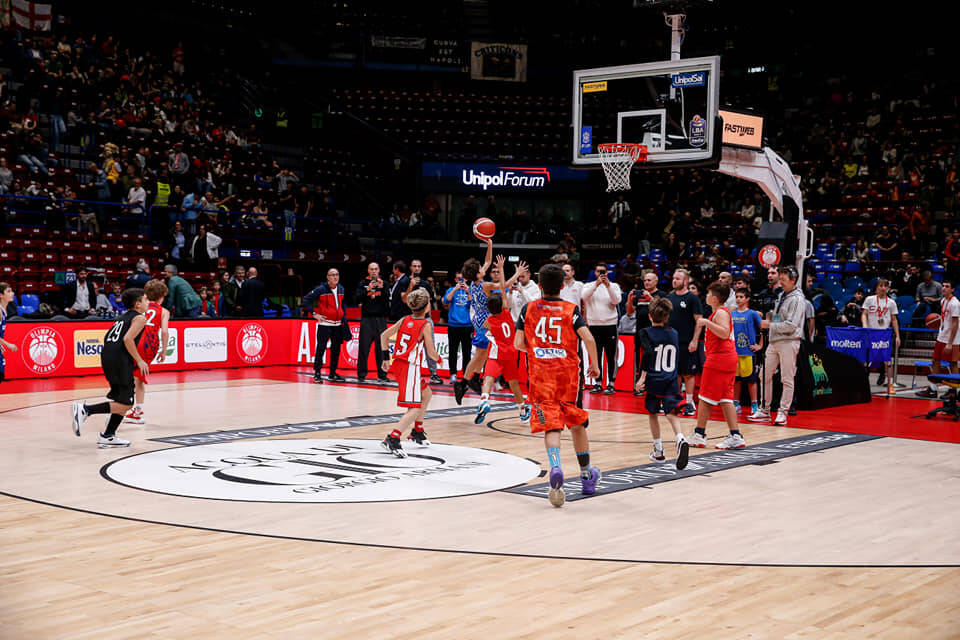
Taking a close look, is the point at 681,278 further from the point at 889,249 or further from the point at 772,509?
the point at 889,249

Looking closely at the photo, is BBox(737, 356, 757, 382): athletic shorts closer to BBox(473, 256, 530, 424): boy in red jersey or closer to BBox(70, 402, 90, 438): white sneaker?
BBox(473, 256, 530, 424): boy in red jersey

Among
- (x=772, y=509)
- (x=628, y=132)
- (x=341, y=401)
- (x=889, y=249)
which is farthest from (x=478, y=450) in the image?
(x=889, y=249)

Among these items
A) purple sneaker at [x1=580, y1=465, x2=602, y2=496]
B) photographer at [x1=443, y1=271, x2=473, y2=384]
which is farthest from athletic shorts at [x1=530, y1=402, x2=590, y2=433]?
photographer at [x1=443, y1=271, x2=473, y2=384]

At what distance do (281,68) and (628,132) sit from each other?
68.8 feet

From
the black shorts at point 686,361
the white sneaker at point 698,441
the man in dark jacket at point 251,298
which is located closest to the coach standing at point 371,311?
the man in dark jacket at point 251,298

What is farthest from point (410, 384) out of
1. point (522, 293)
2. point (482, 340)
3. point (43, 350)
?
point (43, 350)

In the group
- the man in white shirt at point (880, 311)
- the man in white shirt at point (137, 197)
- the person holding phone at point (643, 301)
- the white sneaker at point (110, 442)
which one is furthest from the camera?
the man in white shirt at point (137, 197)

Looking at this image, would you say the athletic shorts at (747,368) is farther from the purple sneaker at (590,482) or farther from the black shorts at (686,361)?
the purple sneaker at (590,482)

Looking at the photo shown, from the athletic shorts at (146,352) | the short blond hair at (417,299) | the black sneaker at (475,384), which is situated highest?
the short blond hair at (417,299)

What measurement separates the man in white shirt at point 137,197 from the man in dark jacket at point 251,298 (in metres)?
5.04

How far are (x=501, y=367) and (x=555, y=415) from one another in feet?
15.9

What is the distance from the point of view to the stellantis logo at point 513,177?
31.7 metres

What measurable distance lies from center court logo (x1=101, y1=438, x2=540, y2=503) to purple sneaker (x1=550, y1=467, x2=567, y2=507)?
838 millimetres

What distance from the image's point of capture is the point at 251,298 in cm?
1861
